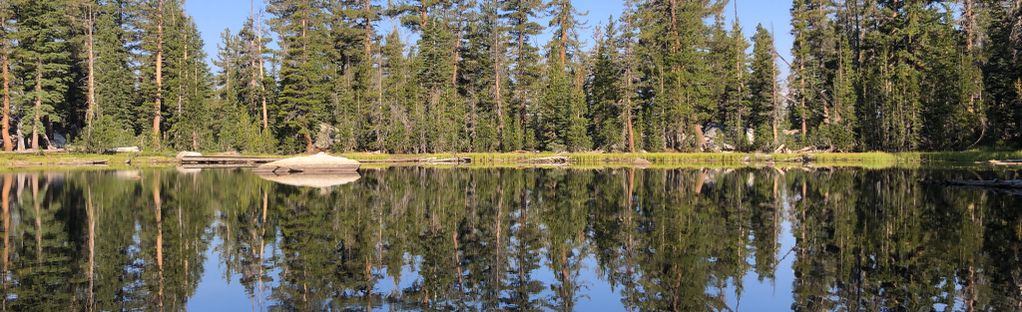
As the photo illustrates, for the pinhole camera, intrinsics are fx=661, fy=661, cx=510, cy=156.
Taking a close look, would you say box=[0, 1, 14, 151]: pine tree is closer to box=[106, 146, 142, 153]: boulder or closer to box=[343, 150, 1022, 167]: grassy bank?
box=[106, 146, 142, 153]: boulder

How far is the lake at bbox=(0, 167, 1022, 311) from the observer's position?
977 centimetres

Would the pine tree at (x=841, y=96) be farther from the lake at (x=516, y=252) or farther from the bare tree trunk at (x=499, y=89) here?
the lake at (x=516, y=252)

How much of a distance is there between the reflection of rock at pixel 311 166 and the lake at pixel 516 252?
16.6 meters

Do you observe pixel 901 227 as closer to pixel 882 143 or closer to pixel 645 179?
pixel 645 179

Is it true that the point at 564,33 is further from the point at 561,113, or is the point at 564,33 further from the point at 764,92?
the point at 764,92

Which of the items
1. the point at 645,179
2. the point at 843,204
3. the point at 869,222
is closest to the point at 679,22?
the point at 645,179

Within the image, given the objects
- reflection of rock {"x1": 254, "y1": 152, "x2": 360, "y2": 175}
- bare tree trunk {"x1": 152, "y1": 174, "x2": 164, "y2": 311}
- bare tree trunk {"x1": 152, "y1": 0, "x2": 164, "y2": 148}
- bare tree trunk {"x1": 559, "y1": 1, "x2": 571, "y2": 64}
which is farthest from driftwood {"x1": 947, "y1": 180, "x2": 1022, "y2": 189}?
bare tree trunk {"x1": 152, "y1": 0, "x2": 164, "y2": 148}

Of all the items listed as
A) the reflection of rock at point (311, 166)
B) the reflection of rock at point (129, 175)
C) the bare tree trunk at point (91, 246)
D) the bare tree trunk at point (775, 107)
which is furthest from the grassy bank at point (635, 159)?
the bare tree trunk at point (91, 246)

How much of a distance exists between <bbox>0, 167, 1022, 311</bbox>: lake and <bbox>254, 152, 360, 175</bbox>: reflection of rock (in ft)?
54.3

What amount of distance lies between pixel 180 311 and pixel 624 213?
12904 millimetres

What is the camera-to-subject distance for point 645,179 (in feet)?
112

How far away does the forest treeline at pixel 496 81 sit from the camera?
55.2m

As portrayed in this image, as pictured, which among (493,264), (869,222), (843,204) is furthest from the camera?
Result: (843,204)

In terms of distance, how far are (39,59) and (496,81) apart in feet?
132
